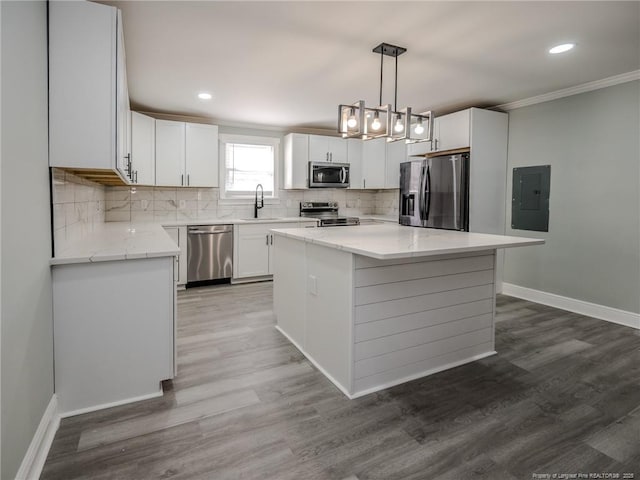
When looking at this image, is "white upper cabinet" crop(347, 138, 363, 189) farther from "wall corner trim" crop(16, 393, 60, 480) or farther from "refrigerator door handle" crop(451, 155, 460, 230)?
"wall corner trim" crop(16, 393, 60, 480)

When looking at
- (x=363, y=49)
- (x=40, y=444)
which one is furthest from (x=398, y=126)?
(x=40, y=444)

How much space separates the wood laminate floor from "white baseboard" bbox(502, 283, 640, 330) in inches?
28.1

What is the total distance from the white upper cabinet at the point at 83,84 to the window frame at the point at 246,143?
339 centimetres

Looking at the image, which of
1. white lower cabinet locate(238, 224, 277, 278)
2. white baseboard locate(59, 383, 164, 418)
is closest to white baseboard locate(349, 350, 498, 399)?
white baseboard locate(59, 383, 164, 418)

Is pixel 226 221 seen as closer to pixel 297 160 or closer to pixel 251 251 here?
pixel 251 251

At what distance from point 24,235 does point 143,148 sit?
3353 mm

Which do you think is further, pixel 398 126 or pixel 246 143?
pixel 246 143

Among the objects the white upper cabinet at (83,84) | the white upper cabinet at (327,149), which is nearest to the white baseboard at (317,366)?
the white upper cabinet at (83,84)

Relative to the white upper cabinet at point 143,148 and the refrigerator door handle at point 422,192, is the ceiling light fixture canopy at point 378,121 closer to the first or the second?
the refrigerator door handle at point 422,192

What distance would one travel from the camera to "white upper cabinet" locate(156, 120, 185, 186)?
184 inches

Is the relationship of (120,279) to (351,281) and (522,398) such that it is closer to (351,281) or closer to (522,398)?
(351,281)

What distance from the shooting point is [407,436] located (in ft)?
5.98

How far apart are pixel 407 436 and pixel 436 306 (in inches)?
35.5

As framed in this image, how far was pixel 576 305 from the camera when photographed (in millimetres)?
3838
